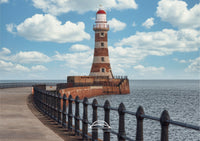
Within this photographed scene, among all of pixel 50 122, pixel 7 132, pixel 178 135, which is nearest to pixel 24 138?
pixel 7 132

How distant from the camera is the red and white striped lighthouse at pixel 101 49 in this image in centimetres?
5853

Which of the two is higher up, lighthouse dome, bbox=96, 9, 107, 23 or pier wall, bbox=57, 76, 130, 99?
lighthouse dome, bbox=96, 9, 107, 23

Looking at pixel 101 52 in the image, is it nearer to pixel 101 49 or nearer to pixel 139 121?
pixel 101 49

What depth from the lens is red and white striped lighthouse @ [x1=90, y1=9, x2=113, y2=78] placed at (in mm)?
58531

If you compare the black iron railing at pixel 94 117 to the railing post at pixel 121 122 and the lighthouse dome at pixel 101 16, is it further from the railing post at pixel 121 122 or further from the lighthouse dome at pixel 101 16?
the lighthouse dome at pixel 101 16

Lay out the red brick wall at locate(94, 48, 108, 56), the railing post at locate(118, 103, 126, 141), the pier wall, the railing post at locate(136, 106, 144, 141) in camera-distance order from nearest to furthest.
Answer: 1. the railing post at locate(136, 106, 144, 141)
2. the railing post at locate(118, 103, 126, 141)
3. the pier wall
4. the red brick wall at locate(94, 48, 108, 56)

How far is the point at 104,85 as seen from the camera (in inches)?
2371

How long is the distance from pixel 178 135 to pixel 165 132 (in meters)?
18.4

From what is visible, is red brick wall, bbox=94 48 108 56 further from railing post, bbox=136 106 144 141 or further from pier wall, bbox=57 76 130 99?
railing post, bbox=136 106 144 141

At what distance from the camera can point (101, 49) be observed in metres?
58.8

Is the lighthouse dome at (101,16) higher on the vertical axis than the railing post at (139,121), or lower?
higher

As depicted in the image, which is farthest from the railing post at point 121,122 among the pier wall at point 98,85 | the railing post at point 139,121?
the pier wall at point 98,85

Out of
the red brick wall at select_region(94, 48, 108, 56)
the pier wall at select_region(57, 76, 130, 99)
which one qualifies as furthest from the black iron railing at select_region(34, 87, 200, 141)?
the red brick wall at select_region(94, 48, 108, 56)

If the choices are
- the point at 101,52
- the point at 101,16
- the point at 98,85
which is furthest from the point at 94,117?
the point at 101,16
